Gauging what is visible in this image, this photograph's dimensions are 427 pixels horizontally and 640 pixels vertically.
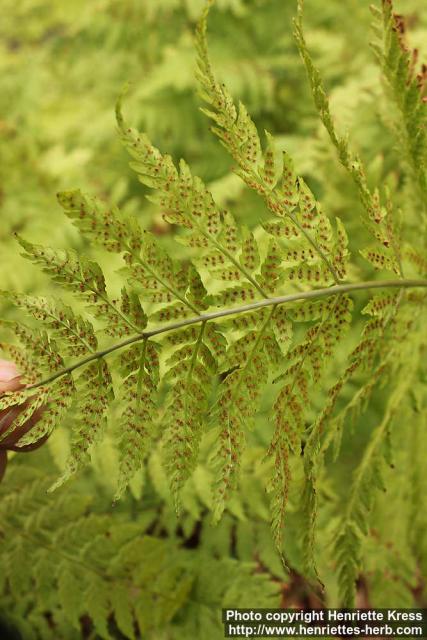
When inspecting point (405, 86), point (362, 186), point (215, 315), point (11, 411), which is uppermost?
point (405, 86)

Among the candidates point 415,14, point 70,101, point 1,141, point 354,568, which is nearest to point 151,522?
point 354,568

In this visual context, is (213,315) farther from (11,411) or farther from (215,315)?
(11,411)

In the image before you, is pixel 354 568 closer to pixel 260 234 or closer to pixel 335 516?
pixel 335 516

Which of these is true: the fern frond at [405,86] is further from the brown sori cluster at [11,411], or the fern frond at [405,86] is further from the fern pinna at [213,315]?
the brown sori cluster at [11,411]

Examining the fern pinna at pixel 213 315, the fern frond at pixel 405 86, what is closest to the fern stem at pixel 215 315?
the fern pinna at pixel 213 315

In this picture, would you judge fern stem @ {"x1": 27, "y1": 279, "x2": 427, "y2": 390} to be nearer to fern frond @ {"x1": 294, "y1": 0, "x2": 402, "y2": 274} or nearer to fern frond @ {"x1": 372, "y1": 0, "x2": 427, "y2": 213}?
fern frond @ {"x1": 294, "y1": 0, "x2": 402, "y2": 274}

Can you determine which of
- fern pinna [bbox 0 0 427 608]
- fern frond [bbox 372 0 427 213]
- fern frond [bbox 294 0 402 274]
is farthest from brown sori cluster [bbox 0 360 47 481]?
fern frond [bbox 372 0 427 213]

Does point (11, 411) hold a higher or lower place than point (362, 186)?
lower

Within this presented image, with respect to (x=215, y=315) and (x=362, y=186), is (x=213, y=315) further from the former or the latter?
(x=362, y=186)

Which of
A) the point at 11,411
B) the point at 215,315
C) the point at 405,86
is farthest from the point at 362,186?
the point at 11,411

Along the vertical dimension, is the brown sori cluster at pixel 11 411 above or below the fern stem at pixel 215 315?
below

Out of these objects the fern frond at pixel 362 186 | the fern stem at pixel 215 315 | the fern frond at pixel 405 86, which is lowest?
the fern stem at pixel 215 315
